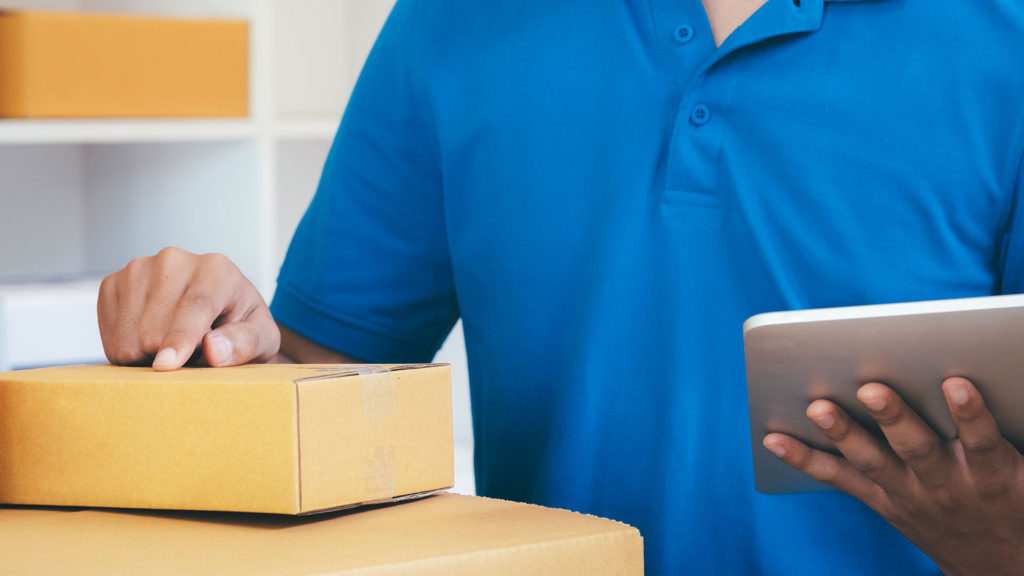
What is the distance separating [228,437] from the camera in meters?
0.59

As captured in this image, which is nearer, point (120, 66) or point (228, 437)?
point (228, 437)

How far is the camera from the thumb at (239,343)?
0.69 m

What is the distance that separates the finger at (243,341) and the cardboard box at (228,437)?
1.6 inches

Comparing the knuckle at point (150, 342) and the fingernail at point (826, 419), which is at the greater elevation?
the knuckle at point (150, 342)

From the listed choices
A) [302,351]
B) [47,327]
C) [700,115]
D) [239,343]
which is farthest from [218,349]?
[47,327]

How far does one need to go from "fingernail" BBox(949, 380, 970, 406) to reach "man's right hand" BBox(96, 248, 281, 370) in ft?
1.38

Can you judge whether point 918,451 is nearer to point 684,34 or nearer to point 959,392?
point 959,392

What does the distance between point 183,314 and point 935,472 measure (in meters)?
0.47

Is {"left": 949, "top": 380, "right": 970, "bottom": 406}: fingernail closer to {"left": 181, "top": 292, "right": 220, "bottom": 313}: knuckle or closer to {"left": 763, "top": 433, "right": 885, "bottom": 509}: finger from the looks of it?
{"left": 763, "top": 433, "right": 885, "bottom": 509}: finger

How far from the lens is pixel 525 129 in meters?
0.86

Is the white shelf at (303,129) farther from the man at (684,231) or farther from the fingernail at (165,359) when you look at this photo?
the fingernail at (165,359)

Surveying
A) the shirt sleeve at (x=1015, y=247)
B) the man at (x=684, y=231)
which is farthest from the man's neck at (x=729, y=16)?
the shirt sleeve at (x=1015, y=247)

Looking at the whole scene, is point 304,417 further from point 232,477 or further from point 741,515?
point 741,515

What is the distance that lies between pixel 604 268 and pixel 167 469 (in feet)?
1.17
